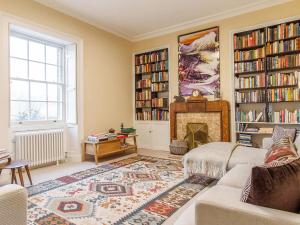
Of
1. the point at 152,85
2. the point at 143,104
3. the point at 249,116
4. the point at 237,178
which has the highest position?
the point at 152,85

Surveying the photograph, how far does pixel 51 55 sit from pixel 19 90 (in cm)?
97

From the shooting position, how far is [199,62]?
4.59 m

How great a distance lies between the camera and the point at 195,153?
107 inches

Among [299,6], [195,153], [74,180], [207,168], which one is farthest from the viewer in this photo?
[299,6]

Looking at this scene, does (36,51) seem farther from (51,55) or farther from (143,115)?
(143,115)

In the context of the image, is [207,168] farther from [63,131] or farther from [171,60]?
[171,60]

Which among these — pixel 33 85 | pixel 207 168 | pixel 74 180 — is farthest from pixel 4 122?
pixel 207 168

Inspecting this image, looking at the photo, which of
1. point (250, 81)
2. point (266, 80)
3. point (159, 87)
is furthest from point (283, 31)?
point (159, 87)

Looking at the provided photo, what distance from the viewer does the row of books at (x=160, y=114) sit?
5.09 m

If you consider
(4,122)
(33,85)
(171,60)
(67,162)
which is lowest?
(67,162)

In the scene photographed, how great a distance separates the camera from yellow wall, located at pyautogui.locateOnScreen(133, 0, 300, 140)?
368 cm

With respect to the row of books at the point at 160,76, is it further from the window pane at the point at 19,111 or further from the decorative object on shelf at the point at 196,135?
the window pane at the point at 19,111

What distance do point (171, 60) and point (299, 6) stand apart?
253cm

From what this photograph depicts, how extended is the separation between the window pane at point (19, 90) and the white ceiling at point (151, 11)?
55.9 inches
